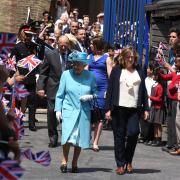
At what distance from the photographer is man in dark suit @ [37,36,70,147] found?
37.3 feet

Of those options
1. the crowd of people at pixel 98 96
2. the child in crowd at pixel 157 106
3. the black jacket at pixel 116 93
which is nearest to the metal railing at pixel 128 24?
the crowd of people at pixel 98 96

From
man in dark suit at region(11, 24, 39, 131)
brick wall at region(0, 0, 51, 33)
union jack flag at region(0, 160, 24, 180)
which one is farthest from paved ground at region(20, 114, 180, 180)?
brick wall at region(0, 0, 51, 33)

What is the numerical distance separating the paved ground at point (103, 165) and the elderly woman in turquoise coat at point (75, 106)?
0.98ft

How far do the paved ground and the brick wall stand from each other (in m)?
11.4

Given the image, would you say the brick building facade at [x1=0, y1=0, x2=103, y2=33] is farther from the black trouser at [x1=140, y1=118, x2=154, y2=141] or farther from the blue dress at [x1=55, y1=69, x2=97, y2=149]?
the blue dress at [x1=55, y1=69, x2=97, y2=149]

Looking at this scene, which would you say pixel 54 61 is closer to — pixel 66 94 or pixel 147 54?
pixel 66 94

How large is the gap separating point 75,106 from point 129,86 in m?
0.75

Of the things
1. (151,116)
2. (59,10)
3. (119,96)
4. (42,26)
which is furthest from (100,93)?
(59,10)

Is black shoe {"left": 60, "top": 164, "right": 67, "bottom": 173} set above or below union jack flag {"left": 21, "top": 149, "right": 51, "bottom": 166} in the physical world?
below

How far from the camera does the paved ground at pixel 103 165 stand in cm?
938

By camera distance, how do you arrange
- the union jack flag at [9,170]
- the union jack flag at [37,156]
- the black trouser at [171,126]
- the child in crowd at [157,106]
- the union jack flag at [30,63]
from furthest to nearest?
the child in crowd at [157,106] < the union jack flag at [30,63] < the black trouser at [171,126] < the union jack flag at [37,156] < the union jack flag at [9,170]

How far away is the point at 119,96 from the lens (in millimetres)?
9617

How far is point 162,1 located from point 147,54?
3.64 ft

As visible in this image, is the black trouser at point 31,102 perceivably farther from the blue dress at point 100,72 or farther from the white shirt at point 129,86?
the white shirt at point 129,86
